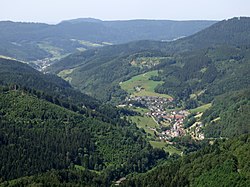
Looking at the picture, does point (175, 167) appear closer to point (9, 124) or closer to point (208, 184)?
point (208, 184)

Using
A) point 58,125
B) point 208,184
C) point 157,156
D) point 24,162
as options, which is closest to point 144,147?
point 157,156

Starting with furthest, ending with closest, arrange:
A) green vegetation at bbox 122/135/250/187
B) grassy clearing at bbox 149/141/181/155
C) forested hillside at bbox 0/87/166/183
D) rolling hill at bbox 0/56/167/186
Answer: grassy clearing at bbox 149/141/181/155 < forested hillside at bbox 0/87/166/183 < rolling hill at bbox 0/56/167/186 < green vegetation at bbox 122/135/250/187

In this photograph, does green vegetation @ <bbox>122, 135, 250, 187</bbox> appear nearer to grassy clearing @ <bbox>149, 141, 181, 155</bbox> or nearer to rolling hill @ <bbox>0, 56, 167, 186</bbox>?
rolling hill @ <bbox>0, 56, 167, 186</bbox>

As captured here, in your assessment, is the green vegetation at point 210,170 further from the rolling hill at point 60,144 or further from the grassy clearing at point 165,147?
the grassy clearing at point 165,147

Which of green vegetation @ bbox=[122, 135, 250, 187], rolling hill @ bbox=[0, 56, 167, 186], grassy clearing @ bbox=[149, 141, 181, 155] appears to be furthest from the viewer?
grassy clearing @ bbox=[149, 141, 181, 155]

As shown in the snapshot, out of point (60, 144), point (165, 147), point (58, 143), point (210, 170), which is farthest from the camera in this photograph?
point (165, 147)

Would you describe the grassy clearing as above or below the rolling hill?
below

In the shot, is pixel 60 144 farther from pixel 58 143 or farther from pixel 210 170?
pixel 210 170

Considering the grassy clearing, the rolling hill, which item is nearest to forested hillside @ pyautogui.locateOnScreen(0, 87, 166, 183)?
the rolling hill

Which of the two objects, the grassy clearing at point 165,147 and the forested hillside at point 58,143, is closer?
the forested hillside at point 58,143

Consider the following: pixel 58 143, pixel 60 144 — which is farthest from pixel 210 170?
pixel 58 143

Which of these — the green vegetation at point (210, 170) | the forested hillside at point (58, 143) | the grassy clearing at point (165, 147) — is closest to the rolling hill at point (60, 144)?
the forested hillside at point (58, 143)
